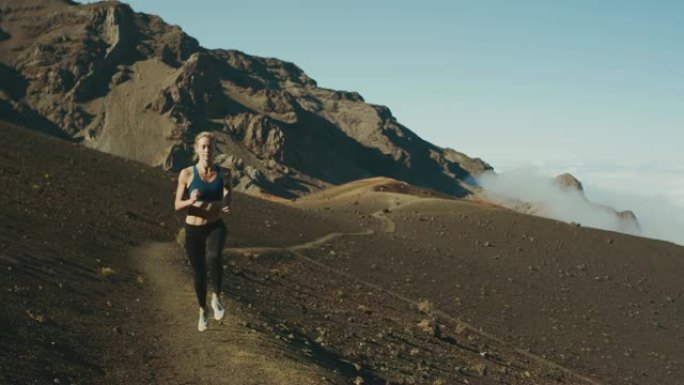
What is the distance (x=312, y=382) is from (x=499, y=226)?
4356 centimetres

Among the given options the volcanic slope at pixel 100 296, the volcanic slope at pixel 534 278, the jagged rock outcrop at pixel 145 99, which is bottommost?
the volcanic slope at pixel 100 296

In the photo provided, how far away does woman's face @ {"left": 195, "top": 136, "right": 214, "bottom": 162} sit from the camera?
1030cm

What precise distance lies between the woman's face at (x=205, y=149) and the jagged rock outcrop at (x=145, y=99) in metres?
101

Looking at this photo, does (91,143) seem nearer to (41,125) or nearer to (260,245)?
(41,125)

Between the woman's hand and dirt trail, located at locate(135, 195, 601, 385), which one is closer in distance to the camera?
the woman's hand

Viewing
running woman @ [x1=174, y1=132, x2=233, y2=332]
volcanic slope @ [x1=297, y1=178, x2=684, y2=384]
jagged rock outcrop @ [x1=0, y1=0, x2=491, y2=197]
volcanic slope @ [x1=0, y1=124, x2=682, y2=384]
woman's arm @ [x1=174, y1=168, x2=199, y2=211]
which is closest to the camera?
woman's arm @ [x1=174, y1=168, x2=199, y2=211]

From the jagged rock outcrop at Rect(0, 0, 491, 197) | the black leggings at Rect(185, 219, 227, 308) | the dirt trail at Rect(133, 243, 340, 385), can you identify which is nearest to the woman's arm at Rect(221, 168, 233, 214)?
the black leggings at Rect(185, 219, 227, 308)

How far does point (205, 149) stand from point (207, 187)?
0.60 m

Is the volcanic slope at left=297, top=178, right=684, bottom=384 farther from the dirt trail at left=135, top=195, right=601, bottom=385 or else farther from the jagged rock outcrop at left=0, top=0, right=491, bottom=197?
the jagged rock outcrop at left=0, top=0, right=491, bottom=197

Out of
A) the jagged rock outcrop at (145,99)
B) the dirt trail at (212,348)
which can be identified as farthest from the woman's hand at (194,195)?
the jagged rock outcrop at (145,99)

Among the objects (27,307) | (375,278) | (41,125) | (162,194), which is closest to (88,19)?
(41,125)

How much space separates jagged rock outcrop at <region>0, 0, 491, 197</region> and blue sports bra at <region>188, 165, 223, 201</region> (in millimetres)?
101310

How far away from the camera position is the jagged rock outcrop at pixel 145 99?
123 m

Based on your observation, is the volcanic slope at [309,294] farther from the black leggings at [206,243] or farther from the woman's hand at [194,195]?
the woman's hand at [194,195]
